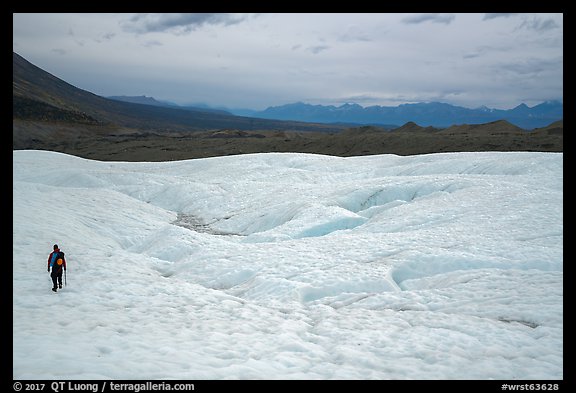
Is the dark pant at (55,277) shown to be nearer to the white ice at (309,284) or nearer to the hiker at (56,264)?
the hiker at (56,264)

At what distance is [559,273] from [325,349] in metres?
9.38

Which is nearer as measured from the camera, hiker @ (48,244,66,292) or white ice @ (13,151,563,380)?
white ice @ (13,151,563,380)

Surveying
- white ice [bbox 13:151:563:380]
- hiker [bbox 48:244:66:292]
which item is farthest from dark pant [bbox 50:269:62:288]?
white ice [bbox 13:151:563:380]

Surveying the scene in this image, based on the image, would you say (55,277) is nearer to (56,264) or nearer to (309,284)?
(56,264)

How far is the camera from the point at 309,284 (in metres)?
15.9

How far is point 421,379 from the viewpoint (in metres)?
8.95

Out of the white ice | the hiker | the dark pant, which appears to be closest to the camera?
the white ice

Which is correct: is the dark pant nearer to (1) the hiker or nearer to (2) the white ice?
(1) the hiker

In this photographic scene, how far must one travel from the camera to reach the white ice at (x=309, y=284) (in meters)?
9.61

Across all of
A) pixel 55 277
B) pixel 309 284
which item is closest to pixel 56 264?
pixel 55 277

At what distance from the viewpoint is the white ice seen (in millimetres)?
9609

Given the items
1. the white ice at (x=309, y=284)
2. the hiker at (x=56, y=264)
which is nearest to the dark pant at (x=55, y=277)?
the hiker at (x=56, y=264)

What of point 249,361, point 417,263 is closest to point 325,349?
point 249,361

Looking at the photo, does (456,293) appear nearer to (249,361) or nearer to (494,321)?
(494,321)
